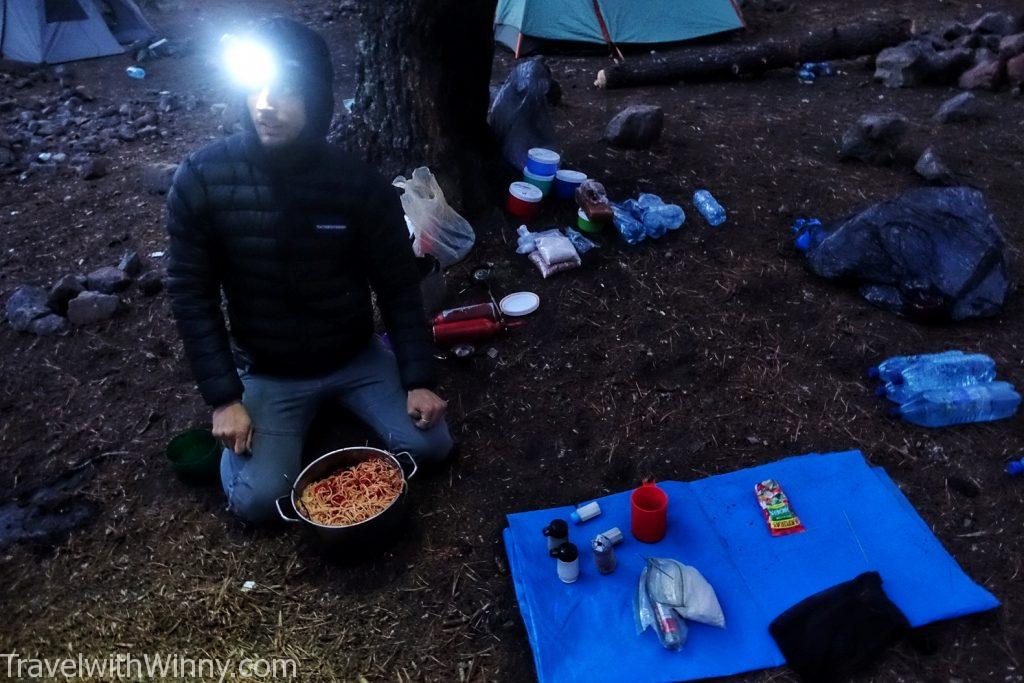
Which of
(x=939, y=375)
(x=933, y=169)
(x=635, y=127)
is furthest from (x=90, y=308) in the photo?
(x=933, y=169)

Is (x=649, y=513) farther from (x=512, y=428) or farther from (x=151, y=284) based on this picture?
(x=151, y=284)

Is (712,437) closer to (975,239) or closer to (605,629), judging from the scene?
(605,629)

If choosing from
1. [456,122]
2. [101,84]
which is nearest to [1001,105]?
[456,122]

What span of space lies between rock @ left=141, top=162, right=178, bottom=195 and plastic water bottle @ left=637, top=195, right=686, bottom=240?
13.2 ft

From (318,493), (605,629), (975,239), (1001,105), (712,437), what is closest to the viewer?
(605,629)

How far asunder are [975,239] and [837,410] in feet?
5.29

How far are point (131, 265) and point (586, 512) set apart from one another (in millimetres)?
3685

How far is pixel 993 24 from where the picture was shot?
9.17 metres

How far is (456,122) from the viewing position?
16.6ft

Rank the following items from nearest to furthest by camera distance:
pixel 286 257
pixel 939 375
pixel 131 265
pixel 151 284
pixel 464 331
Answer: pixel 286 257 → pixel 939 375 → pixel 464 331 → pixel 151 284 → pixel 131 265

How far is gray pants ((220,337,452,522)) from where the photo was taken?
10.7 feet

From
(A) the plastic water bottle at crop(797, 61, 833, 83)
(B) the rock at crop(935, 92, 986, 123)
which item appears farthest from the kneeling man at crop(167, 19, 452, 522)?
(A) the plastic water bottle at crop(797, 61, 833, 83)

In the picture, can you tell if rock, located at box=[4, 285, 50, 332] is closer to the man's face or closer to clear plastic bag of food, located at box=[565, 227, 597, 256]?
the man's face

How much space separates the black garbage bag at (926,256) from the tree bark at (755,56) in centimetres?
403
